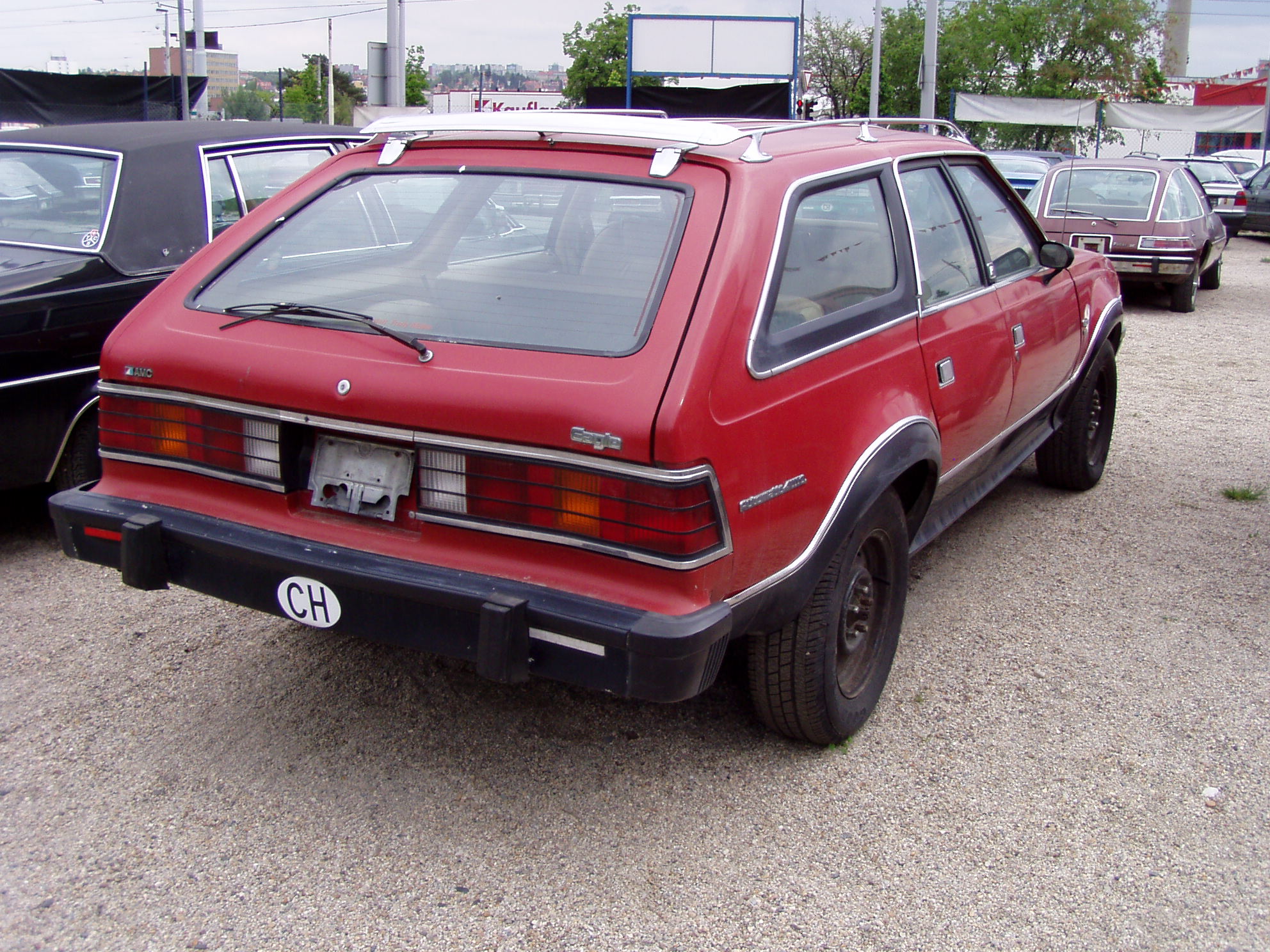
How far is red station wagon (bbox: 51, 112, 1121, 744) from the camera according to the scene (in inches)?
96.7

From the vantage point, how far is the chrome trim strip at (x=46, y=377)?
405 centimetres

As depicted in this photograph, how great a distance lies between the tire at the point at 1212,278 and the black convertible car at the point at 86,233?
10.9 m

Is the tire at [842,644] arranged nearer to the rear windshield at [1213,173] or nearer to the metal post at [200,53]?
the rear windshield at [1213,173]

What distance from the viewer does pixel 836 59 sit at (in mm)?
46156

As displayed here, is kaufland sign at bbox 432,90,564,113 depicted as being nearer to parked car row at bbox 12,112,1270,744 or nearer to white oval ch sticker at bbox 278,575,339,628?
parked car row at bbox 12,112,1270,744

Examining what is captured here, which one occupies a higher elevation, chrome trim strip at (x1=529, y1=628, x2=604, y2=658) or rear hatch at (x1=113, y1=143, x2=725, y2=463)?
rear hatch at (x1=113, y1=143, x2=725, y2=463)

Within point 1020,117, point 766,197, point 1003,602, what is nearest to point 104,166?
point 766,197

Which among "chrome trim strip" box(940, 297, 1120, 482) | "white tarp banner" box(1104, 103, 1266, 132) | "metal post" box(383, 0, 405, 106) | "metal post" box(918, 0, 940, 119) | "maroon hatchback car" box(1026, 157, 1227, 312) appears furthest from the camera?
"white tarp banner" box(1104, 103, 1266, 132)

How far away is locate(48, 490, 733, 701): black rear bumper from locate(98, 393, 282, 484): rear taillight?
0.45 feet

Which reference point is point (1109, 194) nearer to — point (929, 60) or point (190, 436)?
point (929, 60)

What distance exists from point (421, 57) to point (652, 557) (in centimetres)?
7155

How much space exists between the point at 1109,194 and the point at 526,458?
Answer: 35.4 ft

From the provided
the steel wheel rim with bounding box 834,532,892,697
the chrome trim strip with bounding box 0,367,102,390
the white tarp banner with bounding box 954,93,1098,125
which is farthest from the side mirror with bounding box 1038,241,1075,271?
the white tarp banner with bounding box 954,93,1098,125

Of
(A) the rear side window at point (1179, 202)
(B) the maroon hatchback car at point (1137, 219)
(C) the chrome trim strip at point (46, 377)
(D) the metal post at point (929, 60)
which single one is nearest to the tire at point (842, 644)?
(C) the chrome trim strip at point (46, 377)
